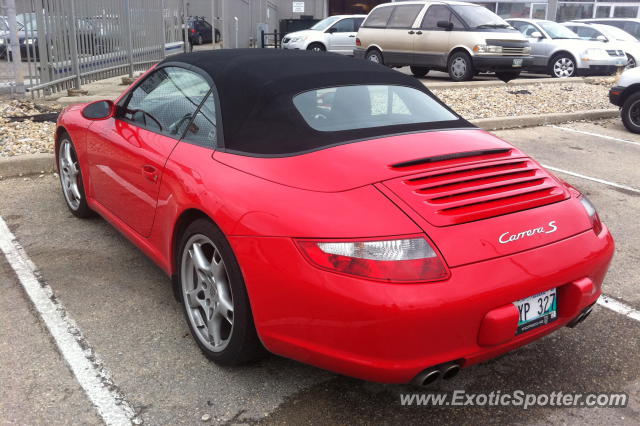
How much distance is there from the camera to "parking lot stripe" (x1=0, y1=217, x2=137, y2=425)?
2559mm

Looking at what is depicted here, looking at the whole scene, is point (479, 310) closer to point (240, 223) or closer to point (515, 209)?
point (515, 209)

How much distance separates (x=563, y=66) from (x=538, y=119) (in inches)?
278

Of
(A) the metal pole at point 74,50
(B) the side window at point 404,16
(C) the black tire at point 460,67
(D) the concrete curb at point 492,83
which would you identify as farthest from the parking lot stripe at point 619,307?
(B) the side window at point 404,16

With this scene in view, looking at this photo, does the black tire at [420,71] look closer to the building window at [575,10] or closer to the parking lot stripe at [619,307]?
the parking lot stripe at [619,307]

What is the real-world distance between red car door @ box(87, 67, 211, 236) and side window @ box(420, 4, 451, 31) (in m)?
11.5

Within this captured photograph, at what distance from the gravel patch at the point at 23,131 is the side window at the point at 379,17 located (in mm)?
8876

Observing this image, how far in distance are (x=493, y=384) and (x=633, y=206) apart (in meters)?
3.65

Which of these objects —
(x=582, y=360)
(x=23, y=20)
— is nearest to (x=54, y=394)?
(x=582, y=360)

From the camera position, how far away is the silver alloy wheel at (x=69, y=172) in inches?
180

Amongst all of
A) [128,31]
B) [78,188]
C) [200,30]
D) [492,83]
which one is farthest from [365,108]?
[200,30]

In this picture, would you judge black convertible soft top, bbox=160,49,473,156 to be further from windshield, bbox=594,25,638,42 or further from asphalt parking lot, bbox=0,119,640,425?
windshield, bbox=594,25,638,42

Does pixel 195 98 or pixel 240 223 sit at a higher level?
pixel 195 98

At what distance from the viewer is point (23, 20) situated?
889 cm

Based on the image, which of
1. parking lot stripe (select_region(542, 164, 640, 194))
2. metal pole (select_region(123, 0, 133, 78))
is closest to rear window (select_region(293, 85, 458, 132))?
parking lot stripe (select_region(542, 164, 640, 194))
